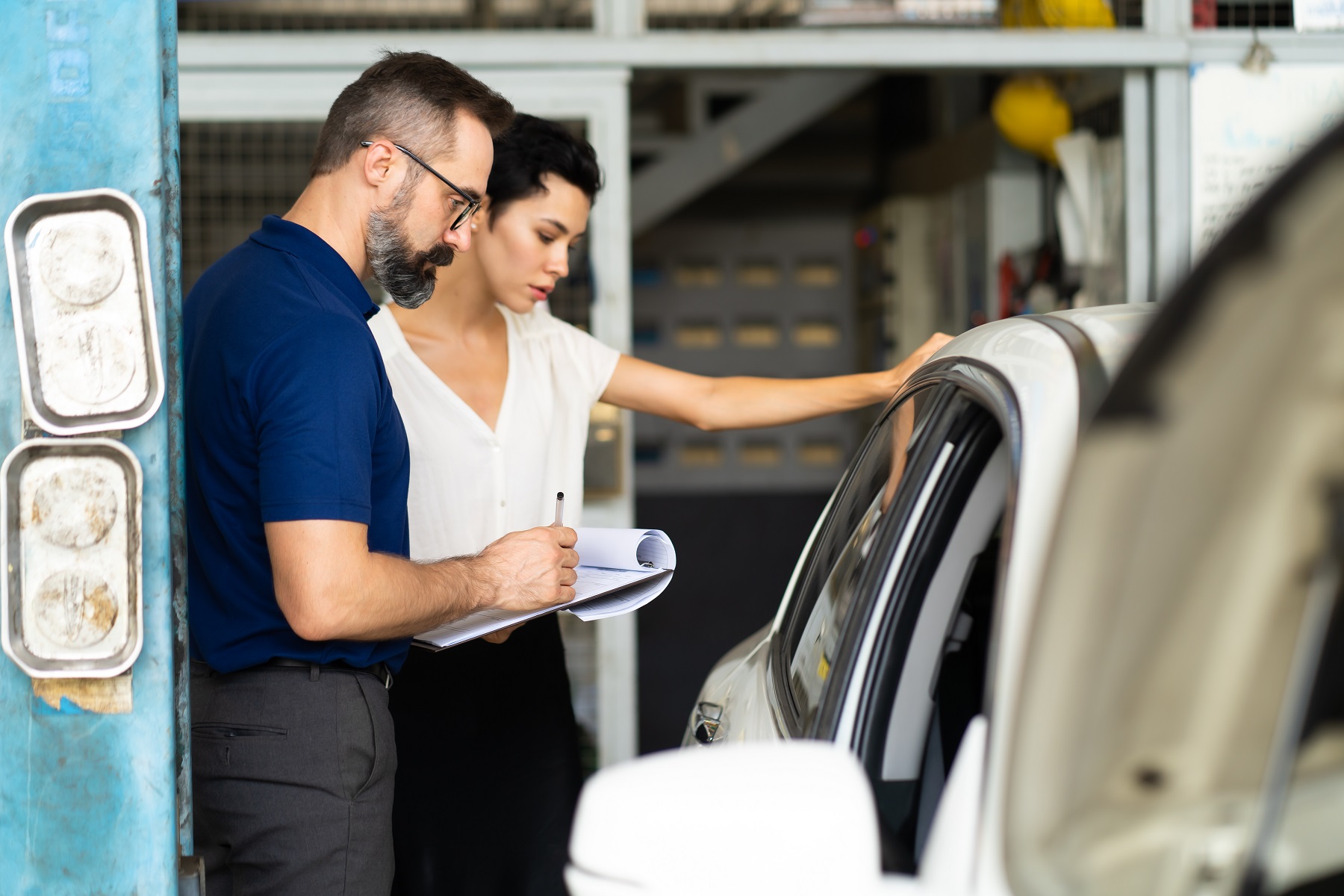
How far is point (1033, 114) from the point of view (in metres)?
4.41

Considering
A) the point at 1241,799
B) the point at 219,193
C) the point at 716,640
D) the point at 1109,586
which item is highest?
the point at 219,193

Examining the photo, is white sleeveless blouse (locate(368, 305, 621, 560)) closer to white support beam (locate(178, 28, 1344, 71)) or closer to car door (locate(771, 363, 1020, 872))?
car door (locate(771, 363, 1020, 872))

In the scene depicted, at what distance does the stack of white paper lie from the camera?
5.64 feet

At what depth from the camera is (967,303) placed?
5652mm

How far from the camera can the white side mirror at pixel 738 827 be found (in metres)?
0.83

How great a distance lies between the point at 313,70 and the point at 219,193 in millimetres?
423

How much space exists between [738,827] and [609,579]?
3.29 feet

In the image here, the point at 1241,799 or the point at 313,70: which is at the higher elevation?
the point at 313,70

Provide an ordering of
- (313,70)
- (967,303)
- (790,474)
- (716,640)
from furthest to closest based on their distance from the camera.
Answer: (790,474)
(716,640)
(967,303)
(313,70)

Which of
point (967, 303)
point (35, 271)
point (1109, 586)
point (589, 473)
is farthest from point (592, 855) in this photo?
point (967, 303)

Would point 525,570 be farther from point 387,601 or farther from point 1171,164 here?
point 1171,164

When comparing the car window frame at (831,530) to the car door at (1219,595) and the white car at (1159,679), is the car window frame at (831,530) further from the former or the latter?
the car door at (1219,595)

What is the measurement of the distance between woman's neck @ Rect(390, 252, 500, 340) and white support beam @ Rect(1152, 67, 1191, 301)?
2178mm

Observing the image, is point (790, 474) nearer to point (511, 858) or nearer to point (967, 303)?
point (967, 303)
